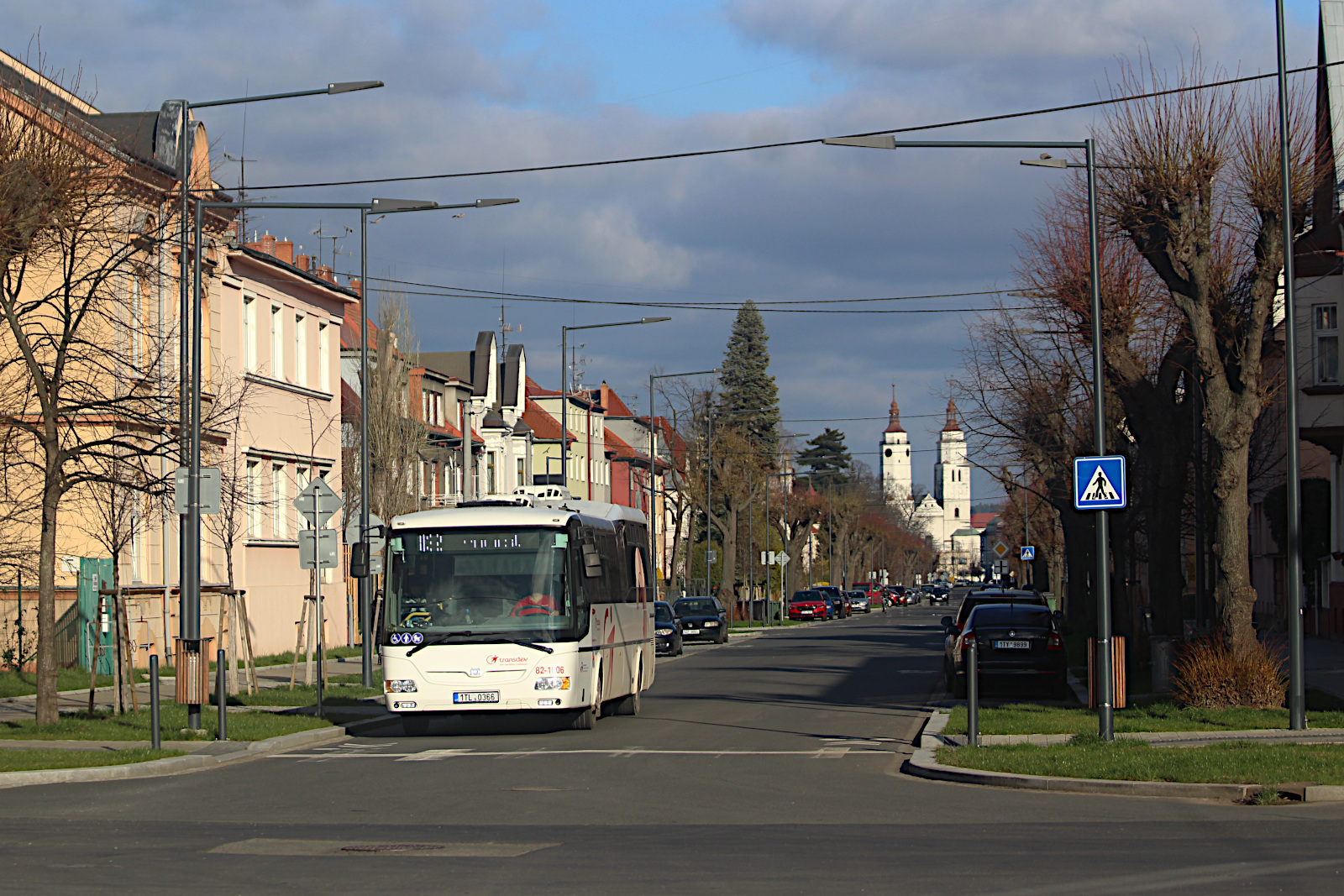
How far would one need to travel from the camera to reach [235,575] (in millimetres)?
36344

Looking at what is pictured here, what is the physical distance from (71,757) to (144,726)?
12.0 ft

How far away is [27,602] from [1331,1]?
115 ft

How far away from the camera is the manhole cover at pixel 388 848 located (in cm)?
1061

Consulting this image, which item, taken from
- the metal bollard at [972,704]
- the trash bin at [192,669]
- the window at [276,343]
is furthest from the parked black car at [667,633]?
the metal bollard at [972,704]

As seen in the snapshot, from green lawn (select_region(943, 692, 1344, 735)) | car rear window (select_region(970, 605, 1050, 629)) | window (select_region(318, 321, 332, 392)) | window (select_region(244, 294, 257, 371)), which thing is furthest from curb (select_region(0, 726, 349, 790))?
window (select_region(318, 321, 332, 392))

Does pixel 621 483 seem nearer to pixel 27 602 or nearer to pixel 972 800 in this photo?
pixel 27 602

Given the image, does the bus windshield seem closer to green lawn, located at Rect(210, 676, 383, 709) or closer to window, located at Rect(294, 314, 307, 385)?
green lawn, located at Rect(210, 676, 383, 709)

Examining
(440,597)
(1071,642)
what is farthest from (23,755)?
(1071,642)

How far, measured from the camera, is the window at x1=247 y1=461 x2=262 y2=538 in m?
37.6

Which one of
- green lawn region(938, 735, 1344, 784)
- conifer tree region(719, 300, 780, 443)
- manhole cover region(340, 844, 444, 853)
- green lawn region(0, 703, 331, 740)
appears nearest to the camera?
manhole cover region(340, 844, 444, 853)

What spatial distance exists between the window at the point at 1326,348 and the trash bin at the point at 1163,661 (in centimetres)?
1575

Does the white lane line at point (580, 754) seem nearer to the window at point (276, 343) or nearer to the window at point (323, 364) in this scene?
the window at point (276, 343)

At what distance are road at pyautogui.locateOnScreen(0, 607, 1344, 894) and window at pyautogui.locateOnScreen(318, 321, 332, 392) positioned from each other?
82.1 feet

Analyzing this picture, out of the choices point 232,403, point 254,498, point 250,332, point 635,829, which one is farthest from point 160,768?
point 250,332
